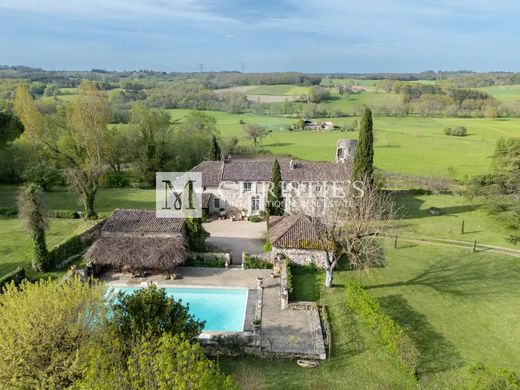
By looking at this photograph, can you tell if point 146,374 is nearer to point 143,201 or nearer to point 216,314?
point 216,314

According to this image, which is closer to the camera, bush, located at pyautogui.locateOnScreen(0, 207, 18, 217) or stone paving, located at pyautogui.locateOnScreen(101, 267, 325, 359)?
stone paving, located at pyautogui.locateOnScreen(101, 267, 325, 359)

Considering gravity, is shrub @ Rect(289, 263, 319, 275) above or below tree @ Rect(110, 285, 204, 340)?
below

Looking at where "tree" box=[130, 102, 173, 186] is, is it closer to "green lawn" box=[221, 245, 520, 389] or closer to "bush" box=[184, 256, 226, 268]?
"bush" box=[184, 256, 226, 268]

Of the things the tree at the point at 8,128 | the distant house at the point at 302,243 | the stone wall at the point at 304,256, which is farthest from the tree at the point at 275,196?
the tree at the point at 8,128

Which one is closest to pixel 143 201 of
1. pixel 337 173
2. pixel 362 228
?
pixel 337 173

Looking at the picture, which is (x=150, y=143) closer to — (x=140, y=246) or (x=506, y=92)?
(x=140, y=246)

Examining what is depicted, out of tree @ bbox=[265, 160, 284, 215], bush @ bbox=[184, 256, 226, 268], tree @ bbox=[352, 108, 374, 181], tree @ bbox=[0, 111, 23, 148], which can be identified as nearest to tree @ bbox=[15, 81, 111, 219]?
tree @ bbox=[0, 111, 23, 148]
